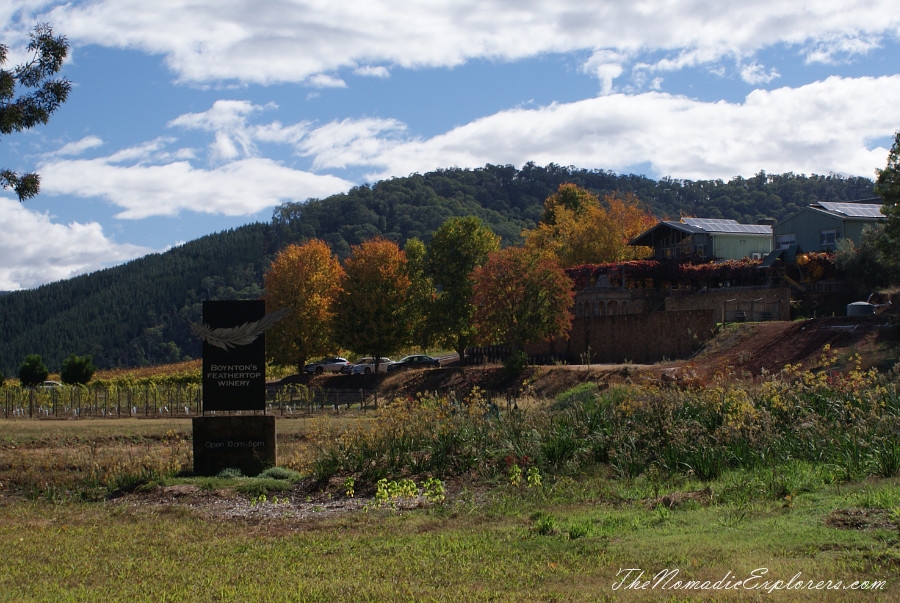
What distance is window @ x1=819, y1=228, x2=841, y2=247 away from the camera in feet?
186

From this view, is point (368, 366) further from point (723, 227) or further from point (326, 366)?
point (723, 227)

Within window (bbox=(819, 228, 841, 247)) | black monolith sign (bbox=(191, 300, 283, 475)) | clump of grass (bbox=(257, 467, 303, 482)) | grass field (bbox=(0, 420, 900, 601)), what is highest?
window (bbox=(819, 228, 841, 247))

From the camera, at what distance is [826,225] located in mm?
57688

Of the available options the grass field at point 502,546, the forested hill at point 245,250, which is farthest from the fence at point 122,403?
the forested hill at point 245,250

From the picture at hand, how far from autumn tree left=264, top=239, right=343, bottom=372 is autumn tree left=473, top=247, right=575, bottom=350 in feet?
46.9

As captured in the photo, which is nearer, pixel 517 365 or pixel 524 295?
pixel 517 365

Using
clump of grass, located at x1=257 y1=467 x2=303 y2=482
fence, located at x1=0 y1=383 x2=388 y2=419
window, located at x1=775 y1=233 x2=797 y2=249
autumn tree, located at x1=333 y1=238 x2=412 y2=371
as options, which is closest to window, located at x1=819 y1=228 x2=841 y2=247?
window, located at x1=775 y1=233 x2=797 y2=249

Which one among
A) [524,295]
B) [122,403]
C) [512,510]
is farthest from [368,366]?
[512,510]

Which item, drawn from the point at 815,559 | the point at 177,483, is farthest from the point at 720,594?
the point at 177,483

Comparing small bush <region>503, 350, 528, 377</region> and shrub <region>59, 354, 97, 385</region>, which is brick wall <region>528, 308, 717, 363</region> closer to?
small bush <region>503, 350, 528, 377</region>

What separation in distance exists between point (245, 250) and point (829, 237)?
127775 mm

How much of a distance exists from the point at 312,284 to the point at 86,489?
48034 millimetres

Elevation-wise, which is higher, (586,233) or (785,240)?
(586,233)

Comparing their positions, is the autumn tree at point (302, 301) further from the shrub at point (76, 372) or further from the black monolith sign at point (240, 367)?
the black monolith sign at point (240, 367)
